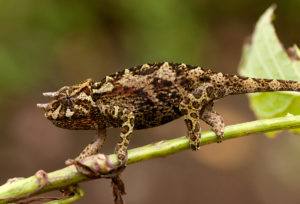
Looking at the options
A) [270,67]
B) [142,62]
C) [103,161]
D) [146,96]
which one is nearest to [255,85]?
[270,67]

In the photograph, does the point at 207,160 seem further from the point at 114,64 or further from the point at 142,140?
the point at 114,64

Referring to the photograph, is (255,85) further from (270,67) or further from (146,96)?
(146,96)

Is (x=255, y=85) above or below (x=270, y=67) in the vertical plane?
below

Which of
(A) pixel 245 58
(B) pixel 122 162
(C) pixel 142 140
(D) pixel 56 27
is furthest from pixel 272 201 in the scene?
(D) pixel 56 27

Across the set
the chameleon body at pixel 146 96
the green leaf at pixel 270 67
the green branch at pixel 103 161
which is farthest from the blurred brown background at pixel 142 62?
the green branch at pixel 103 161

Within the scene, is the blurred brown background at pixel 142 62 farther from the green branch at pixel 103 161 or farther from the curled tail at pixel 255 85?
the green branch at pixel 103 161
